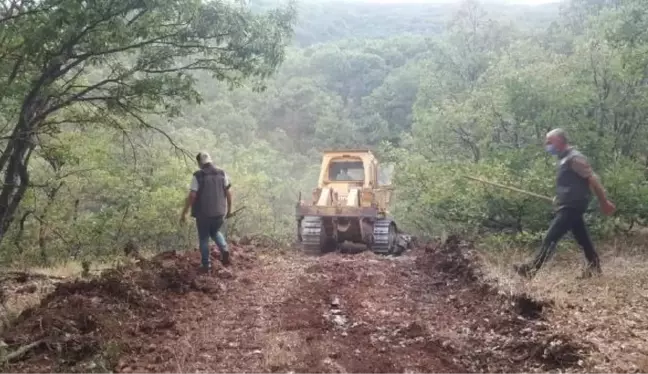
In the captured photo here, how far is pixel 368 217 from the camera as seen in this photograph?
42.7ft

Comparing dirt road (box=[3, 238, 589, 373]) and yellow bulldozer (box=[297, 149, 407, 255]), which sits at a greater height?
yellow bulldozer (box=[297, 149, 407, 255])

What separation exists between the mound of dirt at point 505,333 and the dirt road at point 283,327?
1 centimetres

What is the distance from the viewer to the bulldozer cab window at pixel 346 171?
14.9 meters

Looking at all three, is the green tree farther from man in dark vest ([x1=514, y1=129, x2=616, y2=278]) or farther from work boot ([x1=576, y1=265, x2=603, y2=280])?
Answer: work boot ([x1=576, y1=265, x2=603, y2=280])

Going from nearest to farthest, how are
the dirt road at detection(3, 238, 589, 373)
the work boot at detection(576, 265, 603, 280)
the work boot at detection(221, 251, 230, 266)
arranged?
the dirt road at detection(3, 238, 589, 373)
the work boot at detection(576, 265, 603, 280)
the work boot at detection(221, 251, 230, 266)

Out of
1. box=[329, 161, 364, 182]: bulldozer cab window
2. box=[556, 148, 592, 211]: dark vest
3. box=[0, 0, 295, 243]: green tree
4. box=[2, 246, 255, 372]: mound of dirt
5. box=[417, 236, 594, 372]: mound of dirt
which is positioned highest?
box=[0, 0, 295, 243]: green tree

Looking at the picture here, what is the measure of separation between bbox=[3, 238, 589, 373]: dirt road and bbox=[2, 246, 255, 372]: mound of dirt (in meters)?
0.01

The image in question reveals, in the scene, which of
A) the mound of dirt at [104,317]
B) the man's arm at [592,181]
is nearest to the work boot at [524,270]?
the man's arm at [592,181]

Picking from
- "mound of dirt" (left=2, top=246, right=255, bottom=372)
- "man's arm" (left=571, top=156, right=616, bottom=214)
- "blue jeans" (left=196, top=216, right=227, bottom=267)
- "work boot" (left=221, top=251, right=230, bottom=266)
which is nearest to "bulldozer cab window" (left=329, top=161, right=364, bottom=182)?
"work boot" (left=221, top=251, right=230, bottom=266)

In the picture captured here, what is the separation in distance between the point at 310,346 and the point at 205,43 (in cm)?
524

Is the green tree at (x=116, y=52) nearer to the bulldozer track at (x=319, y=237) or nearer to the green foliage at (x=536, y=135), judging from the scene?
the bulldozer track at (x=319, y=237)

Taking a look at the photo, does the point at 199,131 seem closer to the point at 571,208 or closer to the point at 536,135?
the point at 536,135

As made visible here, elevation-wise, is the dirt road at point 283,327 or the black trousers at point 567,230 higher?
the black trousers at point 567,230

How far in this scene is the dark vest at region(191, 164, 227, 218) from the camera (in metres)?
8.00
